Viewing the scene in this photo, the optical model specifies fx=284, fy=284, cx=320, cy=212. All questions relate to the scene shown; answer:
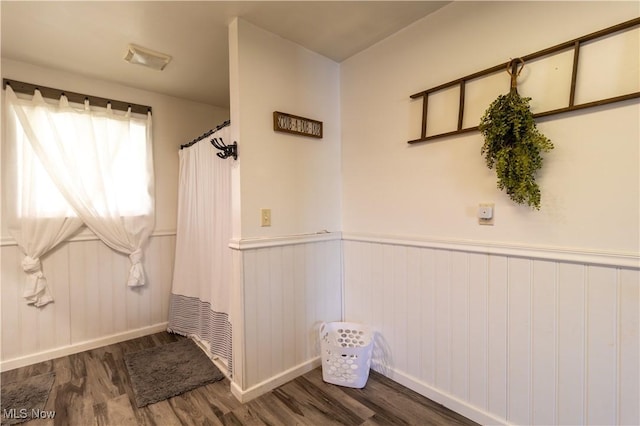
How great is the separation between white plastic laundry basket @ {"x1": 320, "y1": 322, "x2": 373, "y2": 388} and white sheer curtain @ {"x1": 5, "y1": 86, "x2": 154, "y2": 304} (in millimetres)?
1852

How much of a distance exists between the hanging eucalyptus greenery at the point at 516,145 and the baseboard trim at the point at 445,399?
1.12m

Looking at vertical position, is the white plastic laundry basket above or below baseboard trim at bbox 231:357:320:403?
above

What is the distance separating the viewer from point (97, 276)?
2457 mm

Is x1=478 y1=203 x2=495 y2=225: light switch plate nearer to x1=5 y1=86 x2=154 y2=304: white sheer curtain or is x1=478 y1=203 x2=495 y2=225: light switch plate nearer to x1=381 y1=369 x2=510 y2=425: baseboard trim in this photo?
x1=381 y1=369 x2=510 y2=425: baseboard trim

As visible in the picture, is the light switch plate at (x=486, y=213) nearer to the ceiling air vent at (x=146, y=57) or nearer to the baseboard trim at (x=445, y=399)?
the baseboard trim at (x=445, y=399)

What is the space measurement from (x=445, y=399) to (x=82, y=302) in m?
2.84

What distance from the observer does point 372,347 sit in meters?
1.97

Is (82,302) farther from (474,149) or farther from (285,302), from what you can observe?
(474,149)

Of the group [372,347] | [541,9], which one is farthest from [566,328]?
[541,9]

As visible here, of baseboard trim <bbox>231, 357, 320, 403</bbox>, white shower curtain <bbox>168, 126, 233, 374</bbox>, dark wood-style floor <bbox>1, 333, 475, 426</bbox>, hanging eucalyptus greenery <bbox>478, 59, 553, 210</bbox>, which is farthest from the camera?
white shower curtain <bbox>168, 126, 233, 374</bbox>

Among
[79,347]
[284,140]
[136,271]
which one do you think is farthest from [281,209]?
[79,347]

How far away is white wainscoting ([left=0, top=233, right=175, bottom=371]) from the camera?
2.12m

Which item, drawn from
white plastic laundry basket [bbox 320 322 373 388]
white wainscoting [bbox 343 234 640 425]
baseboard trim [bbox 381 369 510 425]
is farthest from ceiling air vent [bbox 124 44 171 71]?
baseboard trim [bbox 381 369 510 425]

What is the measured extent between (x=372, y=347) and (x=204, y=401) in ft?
3.66
